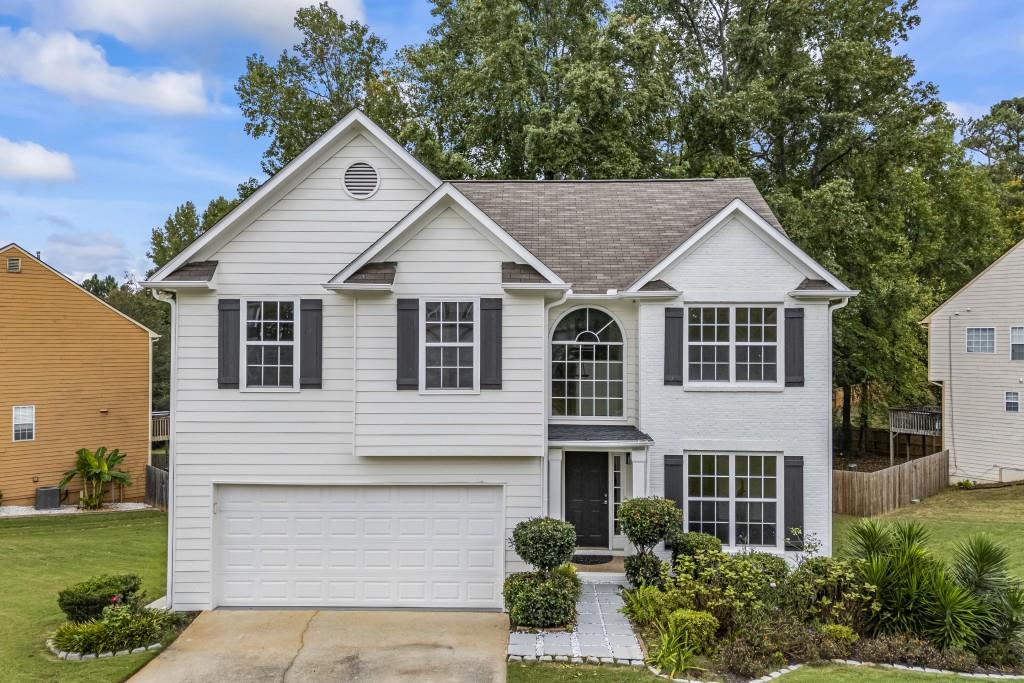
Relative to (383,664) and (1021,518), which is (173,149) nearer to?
(383,664)

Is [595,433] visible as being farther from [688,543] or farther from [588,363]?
[688,543]

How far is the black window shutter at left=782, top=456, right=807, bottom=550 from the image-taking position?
514 inches

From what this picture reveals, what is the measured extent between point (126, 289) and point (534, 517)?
156 feet

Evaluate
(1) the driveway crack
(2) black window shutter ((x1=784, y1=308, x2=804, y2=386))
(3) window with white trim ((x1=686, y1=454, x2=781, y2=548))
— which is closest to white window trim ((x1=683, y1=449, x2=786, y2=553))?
(3) window with white trim ((x1=686, y1=454, x2=781, y2=548))

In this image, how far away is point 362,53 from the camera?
110ft

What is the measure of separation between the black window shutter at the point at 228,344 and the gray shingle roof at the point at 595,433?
589 centimetres

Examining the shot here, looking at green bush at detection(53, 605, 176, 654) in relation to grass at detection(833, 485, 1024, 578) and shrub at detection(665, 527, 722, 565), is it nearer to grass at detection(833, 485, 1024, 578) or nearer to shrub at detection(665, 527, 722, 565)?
shrub at detection(665, 527, 722, 565)

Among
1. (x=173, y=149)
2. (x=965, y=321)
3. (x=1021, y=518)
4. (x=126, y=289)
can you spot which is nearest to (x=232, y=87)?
(x=173, y=149)

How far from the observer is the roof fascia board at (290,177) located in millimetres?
11602

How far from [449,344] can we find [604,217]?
6536 millimetres

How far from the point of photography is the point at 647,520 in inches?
458

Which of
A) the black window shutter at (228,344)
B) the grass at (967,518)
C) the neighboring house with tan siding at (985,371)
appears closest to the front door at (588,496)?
the grass at (967,518)

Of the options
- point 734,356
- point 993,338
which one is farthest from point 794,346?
point 993,338

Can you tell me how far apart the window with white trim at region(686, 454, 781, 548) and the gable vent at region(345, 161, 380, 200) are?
7957 mm
